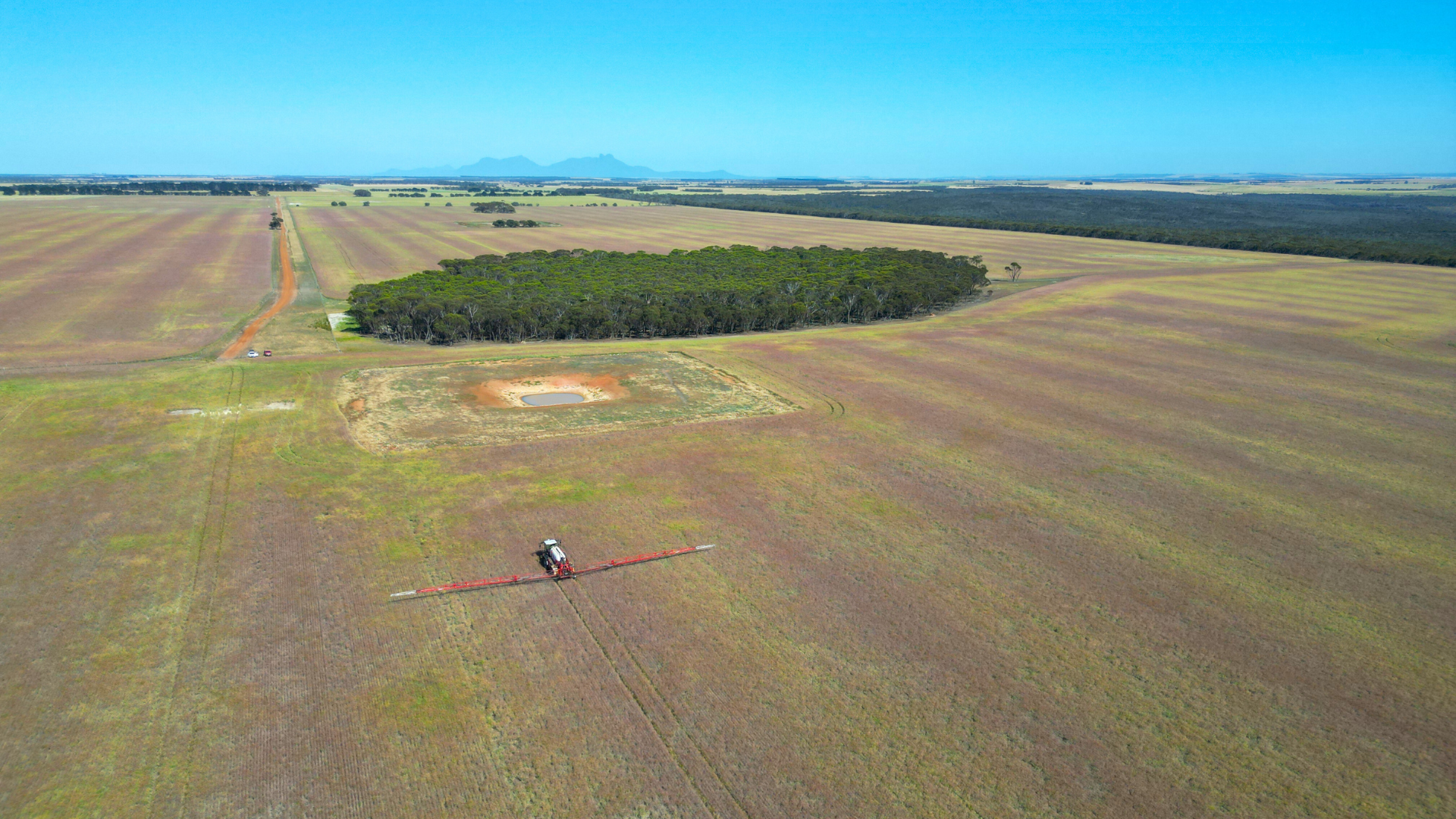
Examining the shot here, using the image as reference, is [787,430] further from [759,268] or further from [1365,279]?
[1365,279]

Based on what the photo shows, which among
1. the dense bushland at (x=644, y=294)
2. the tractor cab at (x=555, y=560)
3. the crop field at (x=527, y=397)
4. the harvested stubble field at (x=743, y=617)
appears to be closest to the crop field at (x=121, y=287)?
the harvested stubble field at (x=743, y=617)

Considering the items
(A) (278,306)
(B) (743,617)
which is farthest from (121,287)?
(B) (743,617)

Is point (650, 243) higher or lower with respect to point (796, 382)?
higher

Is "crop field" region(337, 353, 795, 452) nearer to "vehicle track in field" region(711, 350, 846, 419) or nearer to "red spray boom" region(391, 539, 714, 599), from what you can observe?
"vehicle track in field" region(711, 350, 846, 419)

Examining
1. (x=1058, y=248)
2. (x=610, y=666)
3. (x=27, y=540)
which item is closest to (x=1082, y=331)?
(x=610, y=666)

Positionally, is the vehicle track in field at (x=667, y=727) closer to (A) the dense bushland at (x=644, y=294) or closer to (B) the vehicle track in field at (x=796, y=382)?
(B) the vehicle track in field at (x=796, y=382)

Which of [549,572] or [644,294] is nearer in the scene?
[549,572]

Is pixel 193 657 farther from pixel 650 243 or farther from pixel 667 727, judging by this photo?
pixel 650 243

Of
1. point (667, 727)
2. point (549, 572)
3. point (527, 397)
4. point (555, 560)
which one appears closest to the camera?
point (667, 727)
